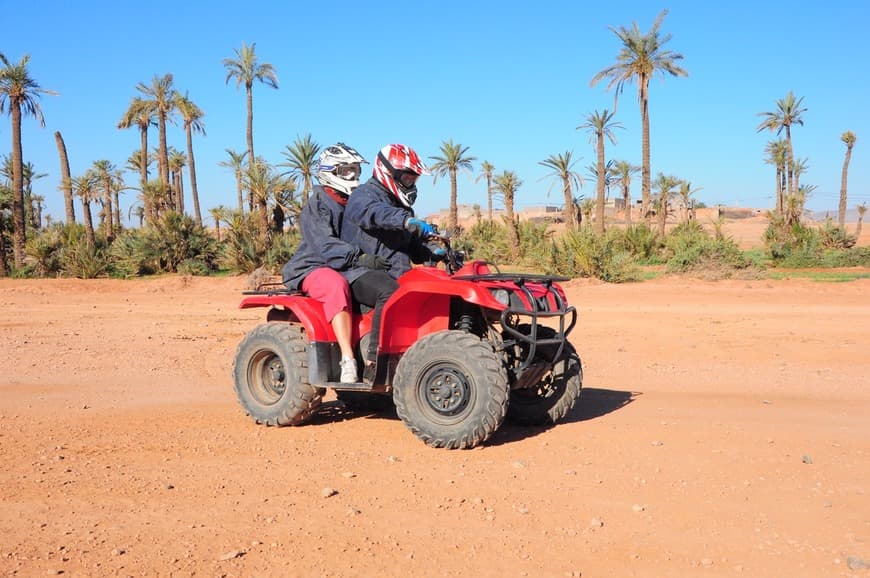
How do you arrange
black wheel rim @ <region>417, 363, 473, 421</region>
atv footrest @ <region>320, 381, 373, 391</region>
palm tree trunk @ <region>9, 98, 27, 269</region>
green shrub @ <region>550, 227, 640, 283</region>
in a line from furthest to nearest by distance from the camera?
palm tree trunk @ <region>9, 98, 27, 269</region>, green shrub @ <region>550, 227, 640, 283</region>, atv footrest @ <region>320, 381, 373, 391</region>, black wheel rim @ <region>417, 363, 473, 421</region>

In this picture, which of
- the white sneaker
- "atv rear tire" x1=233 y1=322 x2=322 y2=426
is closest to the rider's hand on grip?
the white sneaker

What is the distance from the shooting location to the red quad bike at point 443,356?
18.5 ft

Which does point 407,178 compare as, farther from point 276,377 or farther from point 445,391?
point 276,377

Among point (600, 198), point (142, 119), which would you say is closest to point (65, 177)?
point (142, 119)

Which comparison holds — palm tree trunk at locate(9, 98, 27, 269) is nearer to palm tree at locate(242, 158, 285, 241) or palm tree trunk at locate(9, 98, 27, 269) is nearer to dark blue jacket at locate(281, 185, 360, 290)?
palm tree at locate(242, 158, 285, 241)

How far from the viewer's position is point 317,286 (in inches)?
248

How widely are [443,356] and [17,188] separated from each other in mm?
32343

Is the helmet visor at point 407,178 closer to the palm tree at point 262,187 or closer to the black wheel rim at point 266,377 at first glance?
the black wheel rim at point 266,377

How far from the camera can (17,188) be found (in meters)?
32.4

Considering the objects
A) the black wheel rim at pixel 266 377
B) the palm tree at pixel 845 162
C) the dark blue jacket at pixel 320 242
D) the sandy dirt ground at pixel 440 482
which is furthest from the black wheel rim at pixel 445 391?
the palm tree at pixel 845 162

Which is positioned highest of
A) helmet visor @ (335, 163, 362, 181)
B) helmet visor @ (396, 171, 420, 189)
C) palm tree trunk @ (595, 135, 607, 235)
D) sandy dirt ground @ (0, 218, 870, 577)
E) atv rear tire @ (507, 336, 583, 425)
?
palm tree trunk @ (595, 135, 607, 235)

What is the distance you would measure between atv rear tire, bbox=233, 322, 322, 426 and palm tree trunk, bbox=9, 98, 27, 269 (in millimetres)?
28944

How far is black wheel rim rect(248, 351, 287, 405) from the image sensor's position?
6.91 meters

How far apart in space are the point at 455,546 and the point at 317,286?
2.89 metres
